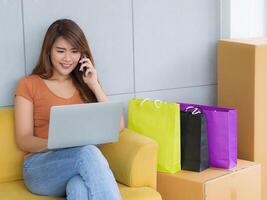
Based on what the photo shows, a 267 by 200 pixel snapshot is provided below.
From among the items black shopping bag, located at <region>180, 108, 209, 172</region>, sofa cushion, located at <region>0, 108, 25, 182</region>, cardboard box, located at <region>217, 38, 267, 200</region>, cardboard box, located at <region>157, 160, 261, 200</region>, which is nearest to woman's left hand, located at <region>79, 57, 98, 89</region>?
sofa cushion, located at <region>0, 108, 25, 182</region>

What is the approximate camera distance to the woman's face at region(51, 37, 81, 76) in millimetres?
2719

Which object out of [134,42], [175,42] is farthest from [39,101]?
[175,42]

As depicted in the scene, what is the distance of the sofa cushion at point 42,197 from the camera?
7.77 feet

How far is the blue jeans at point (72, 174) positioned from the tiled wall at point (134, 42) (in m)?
0.53

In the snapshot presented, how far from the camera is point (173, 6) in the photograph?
350cm

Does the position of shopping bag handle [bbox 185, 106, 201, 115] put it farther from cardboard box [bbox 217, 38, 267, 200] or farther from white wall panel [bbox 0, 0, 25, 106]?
white wall panel [bbox 0, 0, 25, 106]

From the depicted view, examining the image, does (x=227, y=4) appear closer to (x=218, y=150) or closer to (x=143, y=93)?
(x=143, y=93)

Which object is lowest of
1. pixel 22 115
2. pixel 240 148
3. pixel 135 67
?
pixel 240 148

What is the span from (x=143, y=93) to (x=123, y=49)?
340 millimetres

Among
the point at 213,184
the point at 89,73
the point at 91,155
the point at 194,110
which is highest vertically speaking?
the point at 89,73

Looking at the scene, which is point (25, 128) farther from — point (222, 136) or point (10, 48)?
point (222, 136)

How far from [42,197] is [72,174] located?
0.20m

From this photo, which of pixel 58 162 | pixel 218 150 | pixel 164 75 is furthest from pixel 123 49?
pixel 58 162

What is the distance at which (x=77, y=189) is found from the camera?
2.21 meters
